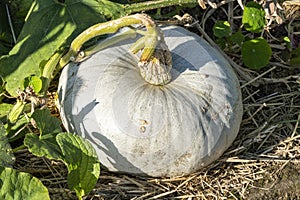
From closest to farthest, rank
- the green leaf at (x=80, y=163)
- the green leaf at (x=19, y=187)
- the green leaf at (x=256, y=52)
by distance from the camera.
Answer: the green leaf at (x=19, y=187) < the green leaf at (x=80, y=163) < the green leaf at (x=256, y=52)

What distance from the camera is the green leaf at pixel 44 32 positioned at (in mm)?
2568

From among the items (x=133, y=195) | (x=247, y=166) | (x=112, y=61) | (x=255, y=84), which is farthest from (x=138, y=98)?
(x=255, y=84)

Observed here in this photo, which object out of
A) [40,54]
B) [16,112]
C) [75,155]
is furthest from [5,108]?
[75,155]

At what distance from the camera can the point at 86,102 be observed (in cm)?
242

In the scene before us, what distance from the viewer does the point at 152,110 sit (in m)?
2.37

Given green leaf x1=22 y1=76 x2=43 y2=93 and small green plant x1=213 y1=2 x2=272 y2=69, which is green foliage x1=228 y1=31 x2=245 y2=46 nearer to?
small green plant x1=213 y1=2 x2=272 y2=69

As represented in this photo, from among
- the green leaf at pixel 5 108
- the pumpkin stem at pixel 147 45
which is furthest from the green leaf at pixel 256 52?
the green leaf at pixel 5 108

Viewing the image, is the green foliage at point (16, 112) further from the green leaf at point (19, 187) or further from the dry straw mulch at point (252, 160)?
the green leaf at point (19, 187)

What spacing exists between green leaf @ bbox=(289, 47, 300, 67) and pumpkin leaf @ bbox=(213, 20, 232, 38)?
0.30m

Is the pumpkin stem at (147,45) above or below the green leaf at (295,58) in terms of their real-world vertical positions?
above

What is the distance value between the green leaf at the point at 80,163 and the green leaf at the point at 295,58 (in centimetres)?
107

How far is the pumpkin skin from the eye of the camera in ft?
7.77

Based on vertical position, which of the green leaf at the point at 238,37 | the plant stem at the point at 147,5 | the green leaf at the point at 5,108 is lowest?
the green leaf at the point at 238,37

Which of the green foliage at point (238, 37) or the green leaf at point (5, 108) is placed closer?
the green leaf at point (5, 108)
